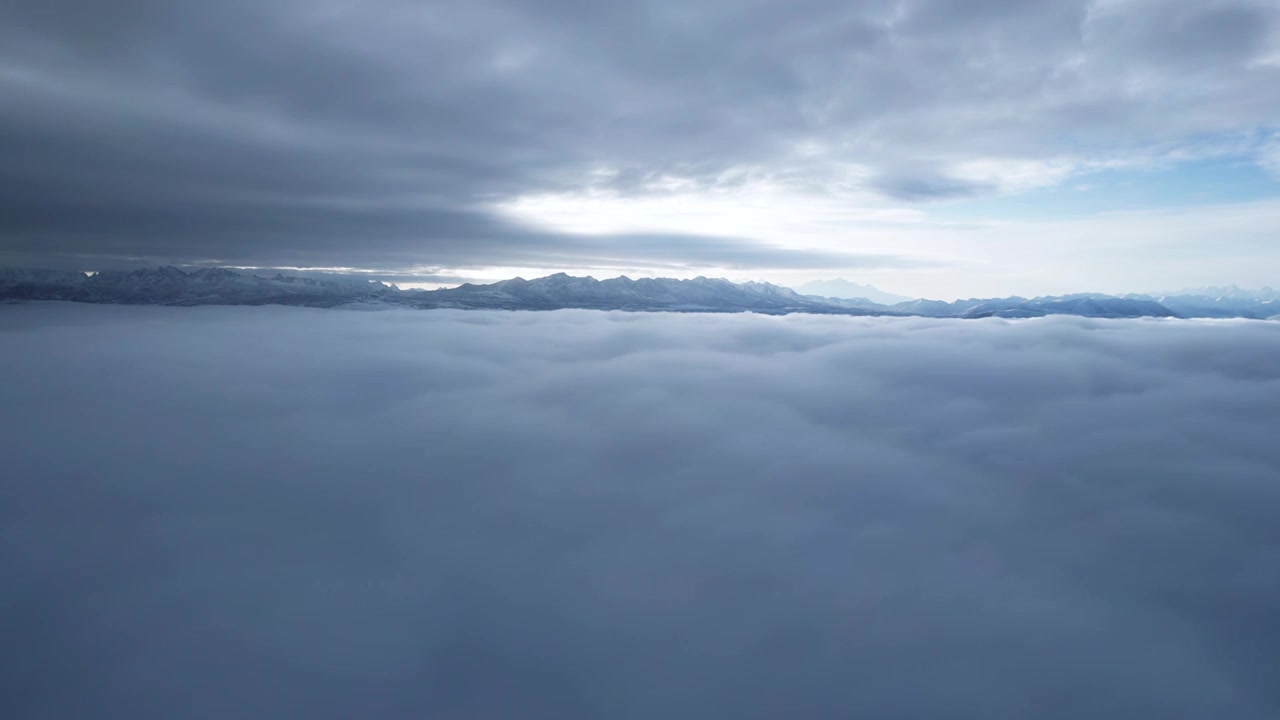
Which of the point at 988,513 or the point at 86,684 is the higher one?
the point at 988,513

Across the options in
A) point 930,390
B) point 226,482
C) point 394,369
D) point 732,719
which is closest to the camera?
point 732,719

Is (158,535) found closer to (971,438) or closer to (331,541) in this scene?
(331,541)

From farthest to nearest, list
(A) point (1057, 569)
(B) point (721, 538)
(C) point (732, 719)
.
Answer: (B) point (721, 538) → (A) point (1057, 569) → (C) point (732, 719)

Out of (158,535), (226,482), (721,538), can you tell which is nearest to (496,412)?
(226,482)

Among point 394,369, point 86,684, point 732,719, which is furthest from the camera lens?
point 394,369

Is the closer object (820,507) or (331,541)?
(331,541)

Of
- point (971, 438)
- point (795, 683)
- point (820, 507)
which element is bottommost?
point (795, 683)

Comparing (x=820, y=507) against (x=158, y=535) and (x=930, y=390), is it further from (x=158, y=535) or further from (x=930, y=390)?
(x=158, y=535)

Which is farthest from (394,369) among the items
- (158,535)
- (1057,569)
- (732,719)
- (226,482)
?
(1057,569)

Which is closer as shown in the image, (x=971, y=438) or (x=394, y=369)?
(x=971, y=438)
